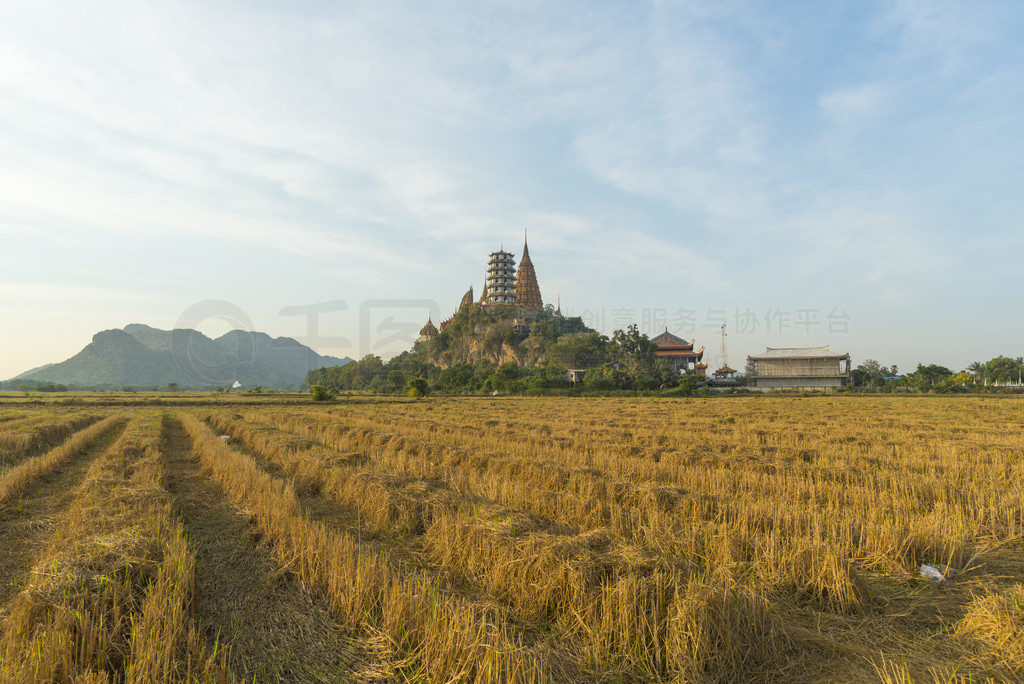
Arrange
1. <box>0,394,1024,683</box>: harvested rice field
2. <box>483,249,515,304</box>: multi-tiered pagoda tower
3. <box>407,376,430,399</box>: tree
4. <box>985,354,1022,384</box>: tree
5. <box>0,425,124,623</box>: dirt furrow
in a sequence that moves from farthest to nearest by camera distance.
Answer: <box>483,249,515,304</box>: multi-tiered pagoda tower
<box>985,354,1022,384</box>: tree
<box>407,376,430,399</box>: tree
<box>0,425,124,623</box>: dirt furrow
<box>0,394,1024,683</box>: harvested rice field

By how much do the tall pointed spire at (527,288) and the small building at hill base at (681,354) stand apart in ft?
100

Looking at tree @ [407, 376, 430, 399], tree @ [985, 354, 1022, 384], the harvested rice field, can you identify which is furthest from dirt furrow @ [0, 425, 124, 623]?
tree @ [985, 354, 1022, 384]

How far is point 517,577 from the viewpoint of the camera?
4016 millimetres

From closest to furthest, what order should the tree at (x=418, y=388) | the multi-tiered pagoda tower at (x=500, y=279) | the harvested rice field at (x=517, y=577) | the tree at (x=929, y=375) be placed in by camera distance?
the harvested rice field at (x=517, y=577)
the tree at (x=418, y=388)
the tree at (x=929, y=375)
the multi-tiered pagoda tower at (x=500, y=279)

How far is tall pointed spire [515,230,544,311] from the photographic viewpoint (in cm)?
9969

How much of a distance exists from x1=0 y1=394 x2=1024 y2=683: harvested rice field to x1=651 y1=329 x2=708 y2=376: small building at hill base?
237 feet

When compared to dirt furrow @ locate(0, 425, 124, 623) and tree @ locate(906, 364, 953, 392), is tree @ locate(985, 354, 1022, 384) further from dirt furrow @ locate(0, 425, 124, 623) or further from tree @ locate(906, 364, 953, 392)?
dirt furrow @ locate(0, 425, 124, 623)

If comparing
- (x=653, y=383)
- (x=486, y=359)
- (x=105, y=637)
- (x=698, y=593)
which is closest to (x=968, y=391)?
(x=653, y=383)

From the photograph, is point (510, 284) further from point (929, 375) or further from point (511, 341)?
point (929, 375)

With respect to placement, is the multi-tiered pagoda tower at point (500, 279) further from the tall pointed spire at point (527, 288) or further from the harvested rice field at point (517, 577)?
the harvested rice field at point (517, 577)

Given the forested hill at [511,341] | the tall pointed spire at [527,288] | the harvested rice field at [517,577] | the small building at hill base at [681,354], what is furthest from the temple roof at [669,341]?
the harvested rice field at [517,577]

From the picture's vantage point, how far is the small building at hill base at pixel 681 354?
78.1 m

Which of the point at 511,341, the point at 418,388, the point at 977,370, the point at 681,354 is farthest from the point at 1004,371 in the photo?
the point at 418,388

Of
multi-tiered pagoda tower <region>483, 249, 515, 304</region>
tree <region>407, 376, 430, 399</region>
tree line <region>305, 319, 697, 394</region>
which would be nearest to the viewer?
tree <region>407, 376, 430, 399</region>
